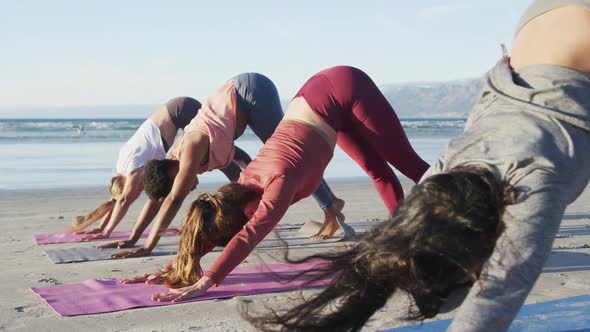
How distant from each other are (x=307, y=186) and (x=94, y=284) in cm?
137

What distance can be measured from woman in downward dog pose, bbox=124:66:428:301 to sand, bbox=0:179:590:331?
0.20 metres

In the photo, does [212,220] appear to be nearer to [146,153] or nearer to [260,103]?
[260,103]

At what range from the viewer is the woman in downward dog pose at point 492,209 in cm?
162

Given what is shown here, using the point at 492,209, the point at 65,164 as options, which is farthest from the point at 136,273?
the point at 65,164

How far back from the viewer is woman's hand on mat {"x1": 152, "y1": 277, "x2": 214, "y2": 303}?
12.7 ft

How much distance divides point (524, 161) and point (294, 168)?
232 cm

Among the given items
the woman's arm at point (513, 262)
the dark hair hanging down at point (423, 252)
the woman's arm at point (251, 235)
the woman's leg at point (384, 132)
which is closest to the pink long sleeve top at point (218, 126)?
the woman's leg at point (384, 132)

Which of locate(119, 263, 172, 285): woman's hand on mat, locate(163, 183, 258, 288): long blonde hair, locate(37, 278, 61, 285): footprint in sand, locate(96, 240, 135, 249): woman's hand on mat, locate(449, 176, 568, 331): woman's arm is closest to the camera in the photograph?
locate(449, 176, 568, 331): woman's arm

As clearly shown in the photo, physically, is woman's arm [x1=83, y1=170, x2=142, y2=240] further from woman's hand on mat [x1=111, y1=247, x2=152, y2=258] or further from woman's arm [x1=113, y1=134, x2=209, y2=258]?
woman's arm [x1=113, y1=134, x2=209, y2=258]

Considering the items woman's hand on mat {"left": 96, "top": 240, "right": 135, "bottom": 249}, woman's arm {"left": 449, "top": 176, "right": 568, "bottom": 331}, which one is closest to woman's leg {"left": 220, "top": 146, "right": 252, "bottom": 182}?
woman's hand on mat {"left": 96, "top": 240, "right": 135, "bottom": 249}

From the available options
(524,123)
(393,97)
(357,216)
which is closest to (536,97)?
→ (524,123)

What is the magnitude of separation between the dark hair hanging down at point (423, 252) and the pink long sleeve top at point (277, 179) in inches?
69.8

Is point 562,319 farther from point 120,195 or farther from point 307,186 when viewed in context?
point 120,195

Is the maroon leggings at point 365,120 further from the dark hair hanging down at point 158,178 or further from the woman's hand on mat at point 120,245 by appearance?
the woman's hand on mat at point 120,245
